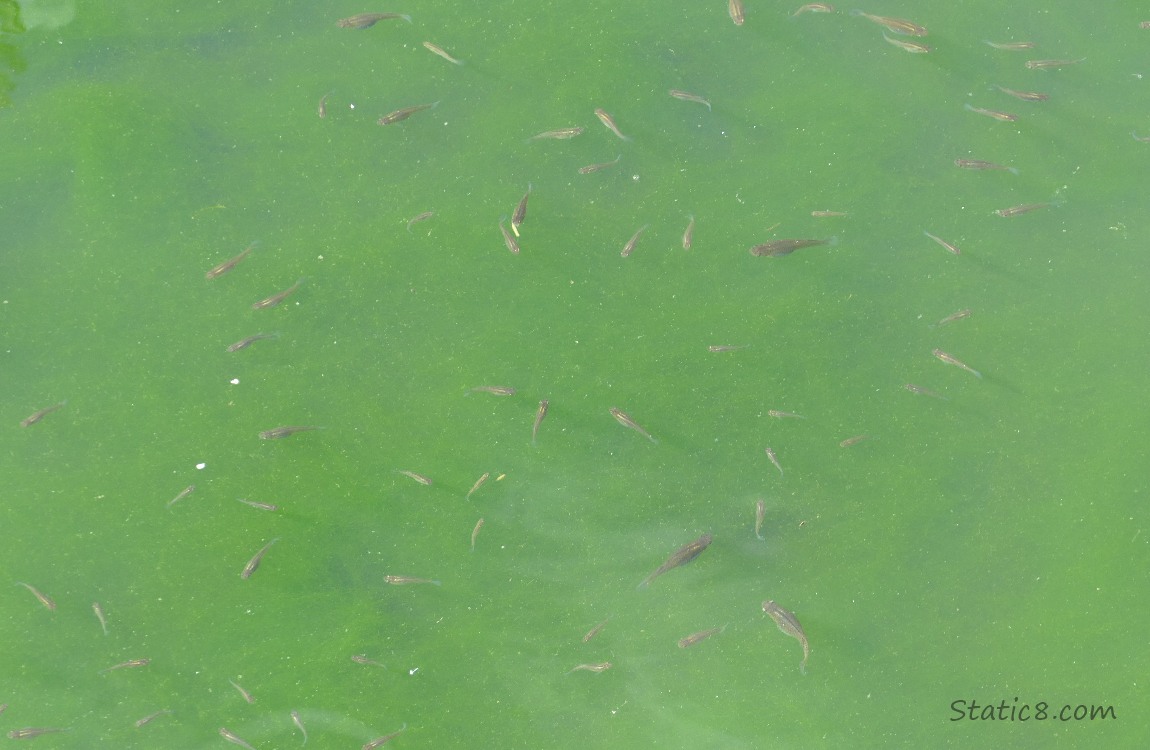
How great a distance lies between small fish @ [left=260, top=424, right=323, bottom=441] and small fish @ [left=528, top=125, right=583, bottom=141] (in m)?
1.81

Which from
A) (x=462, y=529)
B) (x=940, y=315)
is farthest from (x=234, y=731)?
(x=940, y=315)

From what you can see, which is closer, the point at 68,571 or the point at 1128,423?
the point at 68,571

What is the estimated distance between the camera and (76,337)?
3.49 metres

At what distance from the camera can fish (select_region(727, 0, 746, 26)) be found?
360 centimetres

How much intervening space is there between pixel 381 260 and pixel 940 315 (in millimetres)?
2836

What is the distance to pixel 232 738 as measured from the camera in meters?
Result: 3.61

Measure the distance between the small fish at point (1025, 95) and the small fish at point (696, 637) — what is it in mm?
3102

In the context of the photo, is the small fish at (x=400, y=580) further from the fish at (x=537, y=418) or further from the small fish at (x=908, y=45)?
the small fish at (x=908, y=45)

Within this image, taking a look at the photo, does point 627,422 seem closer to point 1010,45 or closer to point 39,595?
point 1010,45

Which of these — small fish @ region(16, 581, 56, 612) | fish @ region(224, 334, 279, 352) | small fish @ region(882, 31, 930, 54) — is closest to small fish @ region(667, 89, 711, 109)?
small fish @ region(882, 31, 930, 54)

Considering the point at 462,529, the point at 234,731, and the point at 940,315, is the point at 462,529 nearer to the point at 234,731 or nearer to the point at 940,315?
the point at 234,731

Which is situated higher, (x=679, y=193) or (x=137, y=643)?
(x=679, y=193)

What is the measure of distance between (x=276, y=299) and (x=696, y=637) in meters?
2.69

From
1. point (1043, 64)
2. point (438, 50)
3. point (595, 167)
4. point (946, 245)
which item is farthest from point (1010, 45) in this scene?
point (438, 50)
